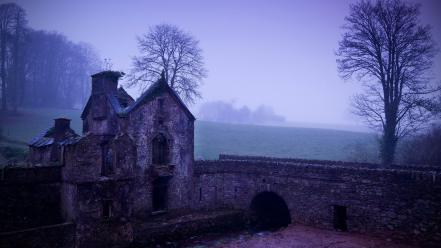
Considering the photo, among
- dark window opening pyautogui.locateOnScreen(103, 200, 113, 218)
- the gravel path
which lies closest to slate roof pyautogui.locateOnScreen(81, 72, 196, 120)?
dark window opening pyautogui.locateOnScreen(103, 200, 113, 218)

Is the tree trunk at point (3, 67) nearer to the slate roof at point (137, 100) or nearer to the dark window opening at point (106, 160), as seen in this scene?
the slate roof at point (137, 100)

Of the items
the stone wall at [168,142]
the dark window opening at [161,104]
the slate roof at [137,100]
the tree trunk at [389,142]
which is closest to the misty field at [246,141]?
the tree trunk at [389,142]

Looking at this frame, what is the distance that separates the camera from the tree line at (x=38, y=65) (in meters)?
42.6

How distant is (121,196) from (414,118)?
20390mm

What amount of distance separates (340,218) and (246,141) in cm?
3744

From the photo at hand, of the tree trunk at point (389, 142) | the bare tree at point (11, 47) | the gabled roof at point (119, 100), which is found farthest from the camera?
the bare tree at point (11, 47)

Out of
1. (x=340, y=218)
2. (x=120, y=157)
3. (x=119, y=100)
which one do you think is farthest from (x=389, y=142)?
(x=119, y=100)

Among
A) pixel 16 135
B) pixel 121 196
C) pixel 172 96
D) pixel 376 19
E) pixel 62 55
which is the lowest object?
pixel 121 196

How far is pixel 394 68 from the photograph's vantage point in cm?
2319

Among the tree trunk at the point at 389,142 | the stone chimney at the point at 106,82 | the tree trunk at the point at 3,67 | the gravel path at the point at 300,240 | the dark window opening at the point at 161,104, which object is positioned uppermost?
the tree trunk at the point at 3,67

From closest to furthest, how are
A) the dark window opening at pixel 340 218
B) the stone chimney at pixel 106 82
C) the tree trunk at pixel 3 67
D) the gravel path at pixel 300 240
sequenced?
the gravel path at pixel 300 240 < the dark window opening at pixel 340 218 < the stone chimney at pixel 106 82 < the tree trunk at pixel 3 67

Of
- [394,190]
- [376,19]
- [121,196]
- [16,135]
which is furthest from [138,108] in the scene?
[16,135]

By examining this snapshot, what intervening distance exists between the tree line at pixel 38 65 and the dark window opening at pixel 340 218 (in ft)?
139

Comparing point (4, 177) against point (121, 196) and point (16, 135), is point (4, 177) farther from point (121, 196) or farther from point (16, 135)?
A: point (16, 135)
